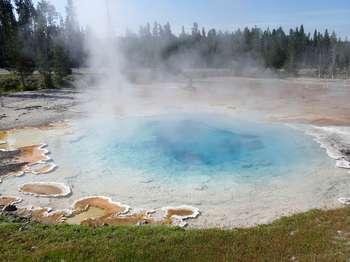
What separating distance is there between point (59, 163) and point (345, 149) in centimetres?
980

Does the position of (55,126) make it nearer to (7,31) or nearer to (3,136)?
(3,136)

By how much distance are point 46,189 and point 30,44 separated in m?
30.0

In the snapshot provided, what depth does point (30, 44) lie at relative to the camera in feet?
126

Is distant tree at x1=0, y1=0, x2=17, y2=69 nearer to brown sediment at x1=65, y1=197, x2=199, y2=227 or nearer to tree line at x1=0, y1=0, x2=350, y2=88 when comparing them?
tree line at x1=0, y1=0, x2=350, y2=88

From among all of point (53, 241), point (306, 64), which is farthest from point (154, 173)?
point (306, 64)

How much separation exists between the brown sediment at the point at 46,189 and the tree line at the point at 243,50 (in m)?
40.2

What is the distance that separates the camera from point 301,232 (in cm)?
747

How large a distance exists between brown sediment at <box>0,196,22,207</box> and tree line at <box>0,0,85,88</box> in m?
24.5

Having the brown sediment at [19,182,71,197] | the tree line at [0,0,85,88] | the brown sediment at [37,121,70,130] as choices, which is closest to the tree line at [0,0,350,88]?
the tree line at [0,0,85,88]

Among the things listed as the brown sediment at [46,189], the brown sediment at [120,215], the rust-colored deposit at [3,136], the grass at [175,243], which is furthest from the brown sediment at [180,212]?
the rust-colored deposit at [3,136]

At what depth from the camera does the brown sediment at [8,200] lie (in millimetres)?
10561

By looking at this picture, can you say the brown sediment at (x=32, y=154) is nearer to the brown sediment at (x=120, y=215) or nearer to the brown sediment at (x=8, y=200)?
the brown sediment at (x=8, y=200)

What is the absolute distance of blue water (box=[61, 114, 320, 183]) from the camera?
44.7ft

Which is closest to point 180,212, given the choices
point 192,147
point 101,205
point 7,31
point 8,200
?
point 101,205
